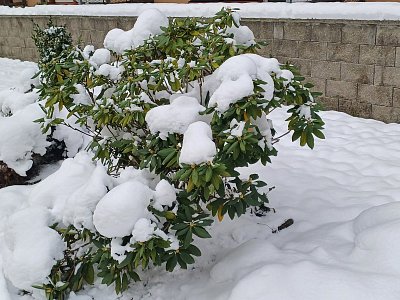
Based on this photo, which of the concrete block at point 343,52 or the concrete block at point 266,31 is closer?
the concrete block at point 343,52

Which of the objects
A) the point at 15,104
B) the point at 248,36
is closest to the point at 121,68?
the point at 248,36

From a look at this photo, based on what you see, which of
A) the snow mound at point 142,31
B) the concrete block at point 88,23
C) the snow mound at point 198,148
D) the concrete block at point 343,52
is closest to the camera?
the snow mound at point 198,148

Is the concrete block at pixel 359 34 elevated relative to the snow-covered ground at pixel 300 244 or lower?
elevated

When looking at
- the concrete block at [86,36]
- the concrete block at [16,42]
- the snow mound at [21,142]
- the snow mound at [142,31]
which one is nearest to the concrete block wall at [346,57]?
the snow mound at [21,142]

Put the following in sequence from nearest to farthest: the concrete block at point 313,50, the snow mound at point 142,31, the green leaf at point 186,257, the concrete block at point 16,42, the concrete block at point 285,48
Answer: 1. the green leaf at point 186,257
2. the snow mound at point 142,31
3. the concrete block at point 313,50
4. the concrete block at point 285,48
5. the concrete block at point 16,42

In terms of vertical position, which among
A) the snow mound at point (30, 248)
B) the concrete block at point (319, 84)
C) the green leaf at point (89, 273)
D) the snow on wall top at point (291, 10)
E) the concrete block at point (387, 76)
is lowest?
the green leaf at point (89, 273)

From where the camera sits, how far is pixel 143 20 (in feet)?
11.3

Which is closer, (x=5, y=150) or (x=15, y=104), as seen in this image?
(x=5, y=150)

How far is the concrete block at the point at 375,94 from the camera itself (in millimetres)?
5463

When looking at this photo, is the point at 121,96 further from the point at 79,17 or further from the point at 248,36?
the point at 79,17

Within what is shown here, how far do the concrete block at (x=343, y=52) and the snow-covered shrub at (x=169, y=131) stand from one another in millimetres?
2738

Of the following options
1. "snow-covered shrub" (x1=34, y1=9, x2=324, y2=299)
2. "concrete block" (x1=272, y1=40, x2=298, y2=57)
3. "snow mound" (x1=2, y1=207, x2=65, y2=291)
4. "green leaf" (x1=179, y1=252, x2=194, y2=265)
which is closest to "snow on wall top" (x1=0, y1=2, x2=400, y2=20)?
"concrete block" (x1=272, y1=40, x2=298, y2=57)

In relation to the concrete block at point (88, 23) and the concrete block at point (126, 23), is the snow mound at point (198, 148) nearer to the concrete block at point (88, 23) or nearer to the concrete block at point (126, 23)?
the concrete block at point (126, 23)

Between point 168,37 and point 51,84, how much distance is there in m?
1.01
